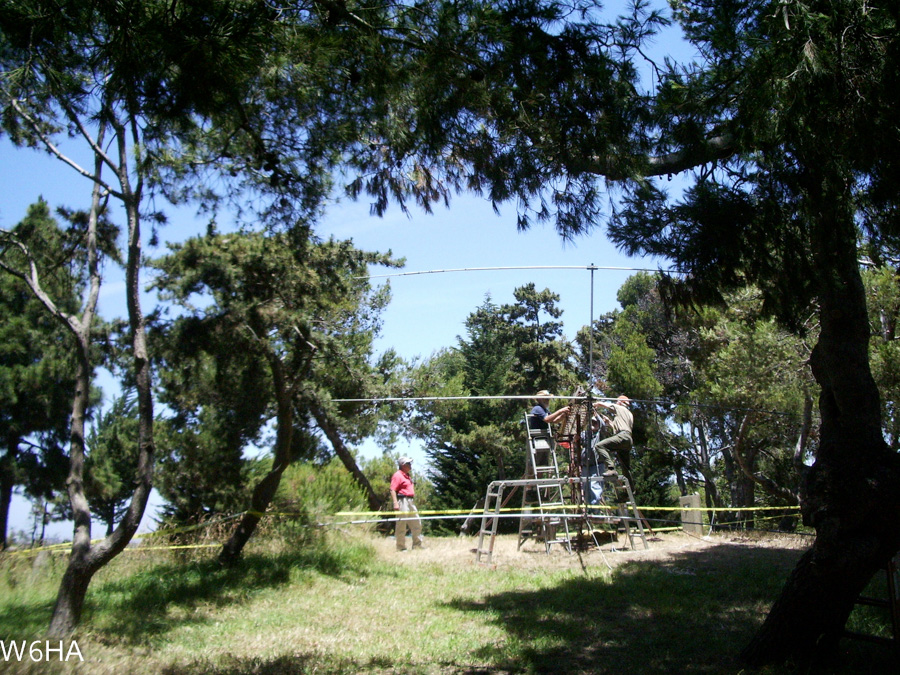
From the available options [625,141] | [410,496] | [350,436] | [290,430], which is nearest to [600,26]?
[625,141]

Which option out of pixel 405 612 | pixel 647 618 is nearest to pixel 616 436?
pixel 647 618

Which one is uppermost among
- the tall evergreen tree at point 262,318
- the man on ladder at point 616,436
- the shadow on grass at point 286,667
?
the tall evergreen tree at point 262,318

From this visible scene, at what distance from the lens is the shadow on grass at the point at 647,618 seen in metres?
4.54

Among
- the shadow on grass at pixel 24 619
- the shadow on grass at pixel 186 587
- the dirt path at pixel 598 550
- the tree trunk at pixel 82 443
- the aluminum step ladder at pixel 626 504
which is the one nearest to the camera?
the shadow on grass at pixel 24 619

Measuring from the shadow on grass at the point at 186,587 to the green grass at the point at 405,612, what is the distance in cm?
2

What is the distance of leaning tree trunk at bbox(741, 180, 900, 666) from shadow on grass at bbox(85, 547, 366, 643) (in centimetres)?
475

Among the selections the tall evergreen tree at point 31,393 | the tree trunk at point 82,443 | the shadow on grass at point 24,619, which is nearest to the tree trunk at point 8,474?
the tall evergreen tree at point 31,393

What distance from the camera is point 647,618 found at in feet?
18.6

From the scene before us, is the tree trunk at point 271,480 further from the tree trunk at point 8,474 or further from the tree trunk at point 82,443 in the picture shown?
the tree trunk at point 8,474

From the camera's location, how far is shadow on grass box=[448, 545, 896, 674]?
4.54 metres

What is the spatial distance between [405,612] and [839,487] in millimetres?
3876

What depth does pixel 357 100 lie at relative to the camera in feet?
15.2

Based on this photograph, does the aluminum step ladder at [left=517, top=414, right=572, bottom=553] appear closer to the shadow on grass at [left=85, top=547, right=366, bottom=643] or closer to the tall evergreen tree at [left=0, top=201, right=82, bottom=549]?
the shadow on grass at [left=85, top=547, right=366, bottom=643]

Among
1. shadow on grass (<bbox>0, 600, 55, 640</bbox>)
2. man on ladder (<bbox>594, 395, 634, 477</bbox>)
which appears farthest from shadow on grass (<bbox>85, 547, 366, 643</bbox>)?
man on ladder (<bbox>594, 395, 634, 477</bbox>)
